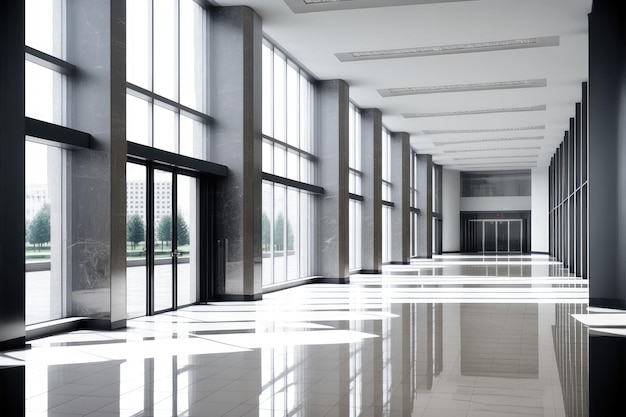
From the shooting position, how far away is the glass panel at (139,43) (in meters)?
12.0

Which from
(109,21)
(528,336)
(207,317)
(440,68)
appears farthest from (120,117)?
(440,68)

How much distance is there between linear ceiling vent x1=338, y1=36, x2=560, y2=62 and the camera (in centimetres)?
1722

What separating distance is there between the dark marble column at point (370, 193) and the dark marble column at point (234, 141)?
37.4 feet

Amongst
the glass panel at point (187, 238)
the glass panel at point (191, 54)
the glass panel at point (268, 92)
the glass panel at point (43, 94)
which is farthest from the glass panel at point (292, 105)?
the glass panel at point (43, 94)

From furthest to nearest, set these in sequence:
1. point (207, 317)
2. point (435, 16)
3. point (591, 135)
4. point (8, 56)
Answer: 1. point (435, 16)
2. point (591, 135)
3. point (207, 317)
4. point (8, 56)

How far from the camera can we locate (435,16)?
15086 millimetres

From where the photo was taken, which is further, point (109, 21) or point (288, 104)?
point (288, 104)

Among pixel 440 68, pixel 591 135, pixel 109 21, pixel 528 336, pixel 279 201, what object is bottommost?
pixel 528 336

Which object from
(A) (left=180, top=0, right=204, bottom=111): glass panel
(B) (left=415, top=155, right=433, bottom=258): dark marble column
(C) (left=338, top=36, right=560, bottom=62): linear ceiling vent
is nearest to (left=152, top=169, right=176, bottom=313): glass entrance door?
(A) (left=180, top=0, right=204, bottom=111): glass panel

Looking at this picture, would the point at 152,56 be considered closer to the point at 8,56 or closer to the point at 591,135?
the point at 8,56

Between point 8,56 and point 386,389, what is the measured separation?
6254 millimetres

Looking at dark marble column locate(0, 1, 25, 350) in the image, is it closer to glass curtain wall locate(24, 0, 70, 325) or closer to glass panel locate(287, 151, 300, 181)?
glass curtain wall locate(24, 0, 70, 325)

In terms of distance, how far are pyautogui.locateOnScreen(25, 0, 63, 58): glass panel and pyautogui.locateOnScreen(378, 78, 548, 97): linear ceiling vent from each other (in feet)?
45.7

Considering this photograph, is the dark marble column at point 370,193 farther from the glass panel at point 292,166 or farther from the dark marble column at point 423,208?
the dark marble column at point 423,208
